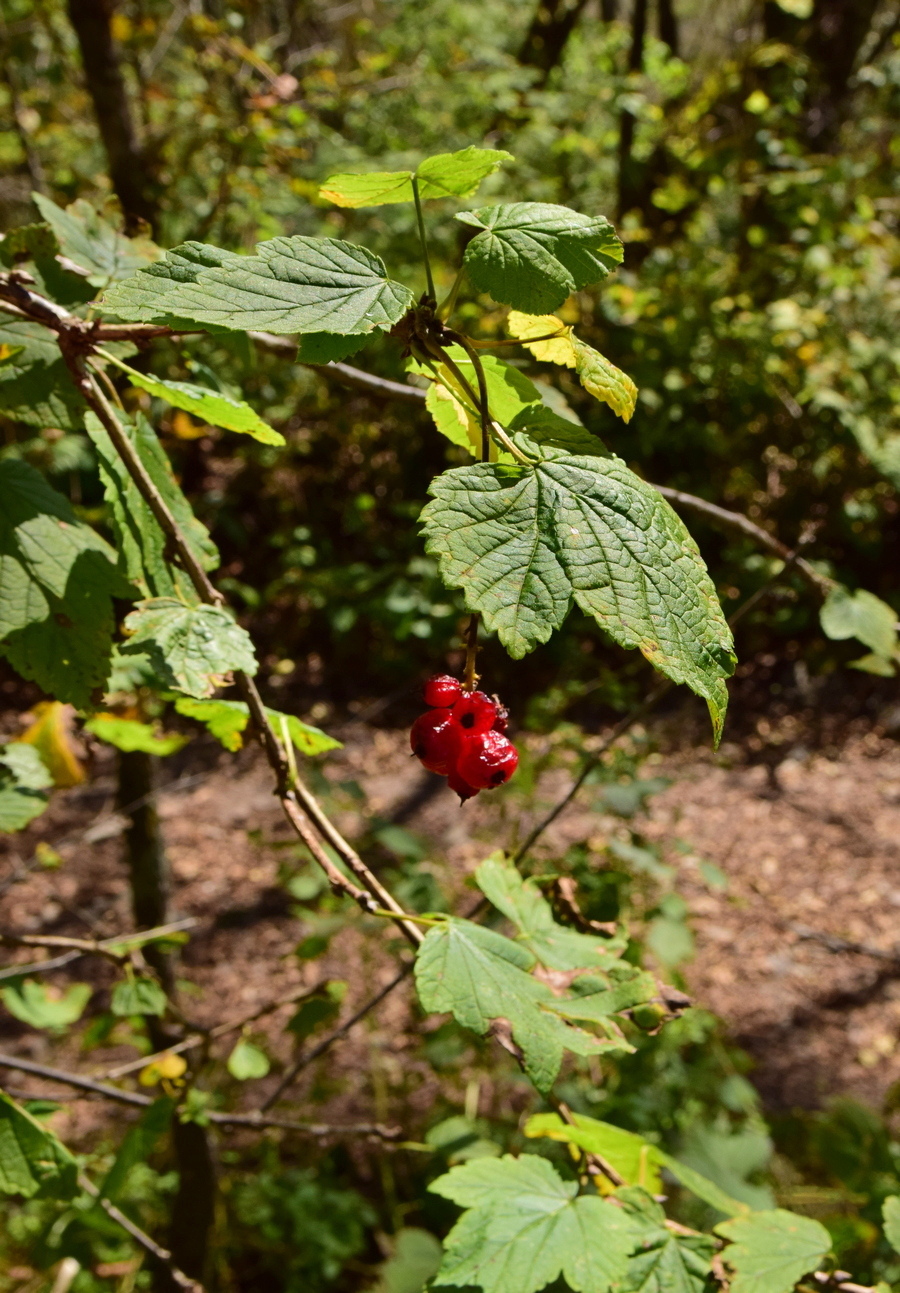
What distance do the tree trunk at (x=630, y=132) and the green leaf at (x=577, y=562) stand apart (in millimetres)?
6377

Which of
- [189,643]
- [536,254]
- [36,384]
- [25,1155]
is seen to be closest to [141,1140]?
[25,1155]

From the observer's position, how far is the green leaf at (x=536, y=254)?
2.11ft

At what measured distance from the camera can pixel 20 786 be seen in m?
1.31

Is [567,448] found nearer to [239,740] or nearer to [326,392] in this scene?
[239,740]

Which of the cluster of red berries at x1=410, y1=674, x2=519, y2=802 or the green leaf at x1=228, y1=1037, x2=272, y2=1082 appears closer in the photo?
the cluster of red berries at x1=410, y1=674, x2=519, y2=802

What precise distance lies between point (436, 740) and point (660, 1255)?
0.65m

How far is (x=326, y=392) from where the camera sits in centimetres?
530

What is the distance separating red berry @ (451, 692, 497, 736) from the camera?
2.56ft

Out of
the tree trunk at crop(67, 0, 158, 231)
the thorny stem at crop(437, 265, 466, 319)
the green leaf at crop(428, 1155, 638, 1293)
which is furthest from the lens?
the tree trunk at crop(67, 0, 158, 231)

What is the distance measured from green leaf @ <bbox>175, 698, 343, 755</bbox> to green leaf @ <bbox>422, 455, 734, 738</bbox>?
54 cm

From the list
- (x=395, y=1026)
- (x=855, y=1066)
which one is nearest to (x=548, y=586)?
(x=395, y=1026)

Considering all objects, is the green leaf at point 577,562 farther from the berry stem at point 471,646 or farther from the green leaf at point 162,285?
the green leaf at point 162,285

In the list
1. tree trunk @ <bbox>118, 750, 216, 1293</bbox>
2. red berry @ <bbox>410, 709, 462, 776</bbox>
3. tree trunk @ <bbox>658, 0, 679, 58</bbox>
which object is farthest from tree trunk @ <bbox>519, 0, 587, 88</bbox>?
red berry @ <bbox>410, 709, 462, 776</bbox>

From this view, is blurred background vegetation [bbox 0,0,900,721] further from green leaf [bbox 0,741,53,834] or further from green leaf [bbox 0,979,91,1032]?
green leaf [bbox 0,741,53,834]
